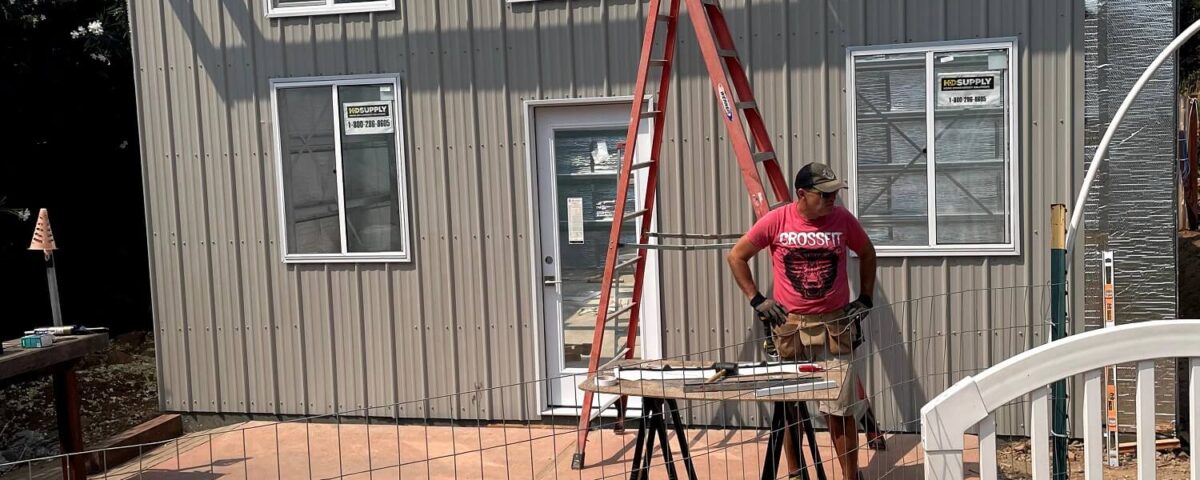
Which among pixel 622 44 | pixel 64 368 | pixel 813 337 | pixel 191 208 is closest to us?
pixel 813 337

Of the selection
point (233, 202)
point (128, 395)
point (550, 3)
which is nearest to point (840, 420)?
point (550, 3)

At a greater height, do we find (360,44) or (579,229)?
(360,44)

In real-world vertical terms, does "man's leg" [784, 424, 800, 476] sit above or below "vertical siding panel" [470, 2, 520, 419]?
below

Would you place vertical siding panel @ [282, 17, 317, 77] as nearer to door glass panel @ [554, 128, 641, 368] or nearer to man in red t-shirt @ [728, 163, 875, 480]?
door glass panel @ [554, 128, 641, 368]

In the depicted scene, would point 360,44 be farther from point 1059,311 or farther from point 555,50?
point 1059,311

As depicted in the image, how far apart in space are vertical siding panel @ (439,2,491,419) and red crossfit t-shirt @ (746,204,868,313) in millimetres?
2380

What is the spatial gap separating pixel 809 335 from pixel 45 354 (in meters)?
3.90

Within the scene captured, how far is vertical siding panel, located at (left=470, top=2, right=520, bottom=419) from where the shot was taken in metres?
7.00

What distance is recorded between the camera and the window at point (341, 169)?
7.22 metres

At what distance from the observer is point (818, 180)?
509cm

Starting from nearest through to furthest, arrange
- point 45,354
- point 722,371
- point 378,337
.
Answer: point 722,371, point 45,354, point 378,337

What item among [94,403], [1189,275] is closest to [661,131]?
[94,403]

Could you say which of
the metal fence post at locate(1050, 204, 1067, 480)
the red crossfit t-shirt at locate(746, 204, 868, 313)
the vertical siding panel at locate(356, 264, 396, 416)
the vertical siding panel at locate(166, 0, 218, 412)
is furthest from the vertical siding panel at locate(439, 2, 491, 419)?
the metal fence post at locate(1050, 204, 1067, 480)

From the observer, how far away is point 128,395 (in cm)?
1004
